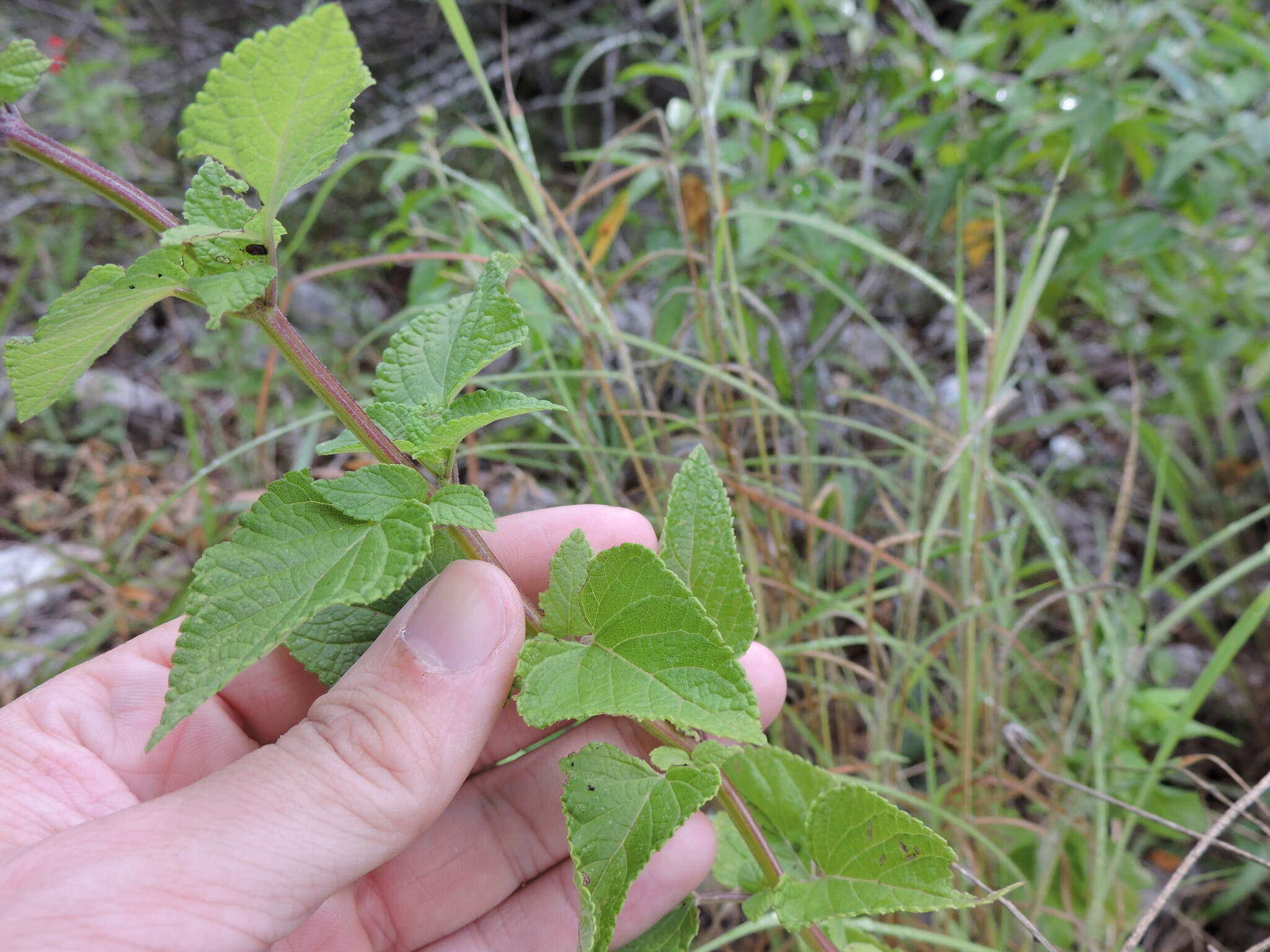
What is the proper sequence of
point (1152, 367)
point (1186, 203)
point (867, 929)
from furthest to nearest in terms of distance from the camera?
point (1152, 367) < point (1186, 203) < point (867, 929)

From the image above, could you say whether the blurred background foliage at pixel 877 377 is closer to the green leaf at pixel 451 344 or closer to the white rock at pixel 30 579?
the white rock at pixel 30 579

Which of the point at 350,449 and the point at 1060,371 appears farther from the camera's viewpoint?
the point at 1060,371

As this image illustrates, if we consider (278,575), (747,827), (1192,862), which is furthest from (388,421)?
(1192,862)

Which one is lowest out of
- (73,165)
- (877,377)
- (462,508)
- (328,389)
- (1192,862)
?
(877,377)

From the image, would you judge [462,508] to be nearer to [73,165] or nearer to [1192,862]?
[73,165]

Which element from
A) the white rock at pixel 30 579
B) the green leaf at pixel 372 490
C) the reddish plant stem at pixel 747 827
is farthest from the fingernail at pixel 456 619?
the white rock at pixel 30 579

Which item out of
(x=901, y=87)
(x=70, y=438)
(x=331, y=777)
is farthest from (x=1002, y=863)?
(x=70, y=438)

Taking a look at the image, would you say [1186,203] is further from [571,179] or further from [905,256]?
[571,179]
